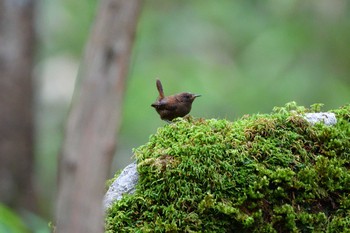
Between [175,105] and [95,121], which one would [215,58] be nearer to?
[175,105]

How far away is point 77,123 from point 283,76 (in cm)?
809

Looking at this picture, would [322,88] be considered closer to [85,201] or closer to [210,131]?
[210,131]

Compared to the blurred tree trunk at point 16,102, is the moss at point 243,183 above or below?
below

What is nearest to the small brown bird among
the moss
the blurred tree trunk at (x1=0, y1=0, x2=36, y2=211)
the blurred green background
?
the moss

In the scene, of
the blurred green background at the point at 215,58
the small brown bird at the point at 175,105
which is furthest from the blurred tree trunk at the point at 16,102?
the small brown bird at the point at 175,105

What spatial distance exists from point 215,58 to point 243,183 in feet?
30.0

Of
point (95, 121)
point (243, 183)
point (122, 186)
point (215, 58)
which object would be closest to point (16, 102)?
point (122, 186)

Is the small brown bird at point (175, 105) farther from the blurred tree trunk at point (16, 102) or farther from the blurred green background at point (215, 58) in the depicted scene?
the blurred green background at point (215, 58)

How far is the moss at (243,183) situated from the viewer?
305 centimetres

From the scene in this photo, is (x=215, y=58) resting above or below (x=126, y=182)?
above

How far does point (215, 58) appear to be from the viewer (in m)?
12.2

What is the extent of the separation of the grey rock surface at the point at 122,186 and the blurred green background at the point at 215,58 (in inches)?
223

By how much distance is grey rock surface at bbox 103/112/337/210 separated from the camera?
129 inches

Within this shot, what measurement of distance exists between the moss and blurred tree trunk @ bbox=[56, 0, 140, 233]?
0.83 meters
